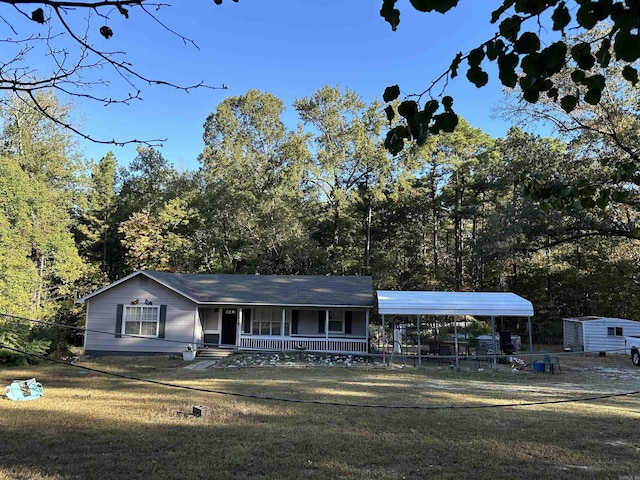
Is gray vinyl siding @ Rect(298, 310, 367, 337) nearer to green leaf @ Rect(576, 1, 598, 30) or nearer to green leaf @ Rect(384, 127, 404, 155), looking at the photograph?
green leaf @ Rect(384, 127, 404, 155)

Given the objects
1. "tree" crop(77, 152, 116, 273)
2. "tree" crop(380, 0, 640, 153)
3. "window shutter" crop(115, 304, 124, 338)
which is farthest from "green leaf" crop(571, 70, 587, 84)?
"tree" crop(77, 152, 116, 273)

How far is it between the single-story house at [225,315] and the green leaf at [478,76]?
16.0 metres

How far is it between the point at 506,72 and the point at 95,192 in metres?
31.9

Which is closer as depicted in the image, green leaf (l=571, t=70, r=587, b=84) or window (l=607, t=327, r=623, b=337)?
green leaf (l=571, t=70, r=587, b=84)

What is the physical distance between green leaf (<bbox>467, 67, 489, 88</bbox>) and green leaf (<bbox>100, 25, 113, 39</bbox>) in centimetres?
178

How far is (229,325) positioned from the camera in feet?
66.2

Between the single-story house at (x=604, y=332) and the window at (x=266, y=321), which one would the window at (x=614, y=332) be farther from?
the window at (x=266, y=321)

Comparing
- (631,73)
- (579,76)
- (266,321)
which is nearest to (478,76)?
(579,76)

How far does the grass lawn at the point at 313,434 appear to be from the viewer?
184 inches

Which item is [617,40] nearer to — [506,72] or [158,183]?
[506,72]

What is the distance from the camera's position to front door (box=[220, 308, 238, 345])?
20.0 m

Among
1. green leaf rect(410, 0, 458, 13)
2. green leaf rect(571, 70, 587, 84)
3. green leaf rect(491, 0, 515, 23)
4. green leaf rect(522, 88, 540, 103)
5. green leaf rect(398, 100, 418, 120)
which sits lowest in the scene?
green leaf rect(398, 100, 418, 120)

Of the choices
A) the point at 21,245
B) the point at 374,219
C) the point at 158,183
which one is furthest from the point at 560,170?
the point at 158,183

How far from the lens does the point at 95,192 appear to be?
29.3 m
